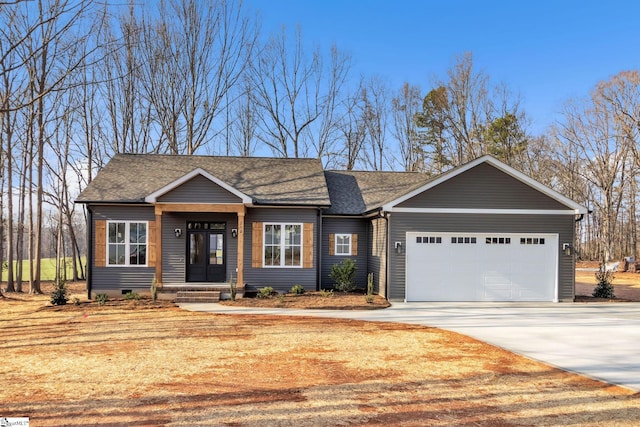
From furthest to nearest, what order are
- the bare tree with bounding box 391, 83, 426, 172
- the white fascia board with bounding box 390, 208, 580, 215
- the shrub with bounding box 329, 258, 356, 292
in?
the bare tree with bounding box 391, 83, 426, 172 → the shrub with bounding box 329, 258, 356, 292 → the white fascia board with bounding box 390, 208, 580, 215

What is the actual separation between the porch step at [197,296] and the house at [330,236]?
0.46 metres

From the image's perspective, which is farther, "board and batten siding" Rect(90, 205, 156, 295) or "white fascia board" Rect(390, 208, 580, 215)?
"board and batten siding" Rect(90, 205, 156, 295)

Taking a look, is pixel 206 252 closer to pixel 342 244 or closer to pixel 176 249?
pixel 176 249

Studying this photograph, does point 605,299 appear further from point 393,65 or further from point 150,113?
point 150,113

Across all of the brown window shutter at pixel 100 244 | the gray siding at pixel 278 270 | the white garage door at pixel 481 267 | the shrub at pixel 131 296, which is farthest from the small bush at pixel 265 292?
the brown window shutter at pixel 100 244

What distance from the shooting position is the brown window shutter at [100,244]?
1461 centimetres

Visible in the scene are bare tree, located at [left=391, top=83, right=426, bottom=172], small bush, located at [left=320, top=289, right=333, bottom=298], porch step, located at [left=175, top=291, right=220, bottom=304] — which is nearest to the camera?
porch step, located at [left=175, top=291, right=220, bottom=304]

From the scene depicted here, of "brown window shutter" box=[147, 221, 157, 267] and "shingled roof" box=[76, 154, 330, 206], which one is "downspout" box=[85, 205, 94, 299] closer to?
"shingled roof" box=[76, 154, 330, 206]

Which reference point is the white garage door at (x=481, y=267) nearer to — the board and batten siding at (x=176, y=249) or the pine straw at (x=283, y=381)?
the pine straw at (x=283, y=381)

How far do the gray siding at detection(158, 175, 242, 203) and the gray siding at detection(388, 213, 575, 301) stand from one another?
5320 millimetres

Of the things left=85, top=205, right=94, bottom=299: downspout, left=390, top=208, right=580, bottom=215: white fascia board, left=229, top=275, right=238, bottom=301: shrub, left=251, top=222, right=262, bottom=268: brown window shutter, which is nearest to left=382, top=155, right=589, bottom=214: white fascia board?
left=390, top=208, right=580, bottom=215: white fascia board

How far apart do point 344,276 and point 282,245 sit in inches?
94.3

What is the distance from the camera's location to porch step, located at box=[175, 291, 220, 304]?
538 inches

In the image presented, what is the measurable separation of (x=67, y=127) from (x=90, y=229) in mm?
11826
